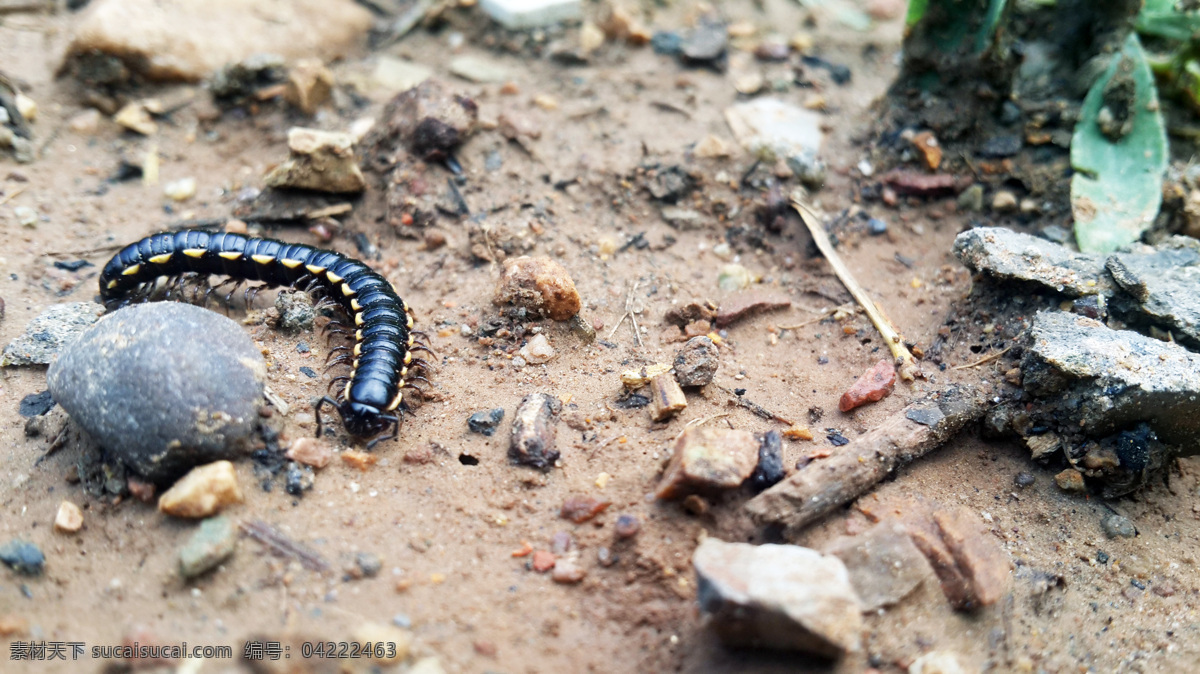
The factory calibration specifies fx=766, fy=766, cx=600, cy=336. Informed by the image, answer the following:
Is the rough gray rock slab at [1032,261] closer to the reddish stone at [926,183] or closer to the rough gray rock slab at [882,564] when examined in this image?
the reddish stone at [926,183]

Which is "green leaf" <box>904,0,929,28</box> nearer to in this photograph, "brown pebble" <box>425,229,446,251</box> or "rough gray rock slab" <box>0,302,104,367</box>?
"brown pebble" <box>425,229,446,251</box>

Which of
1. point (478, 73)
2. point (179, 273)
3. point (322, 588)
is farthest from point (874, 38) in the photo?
point (322, 588)

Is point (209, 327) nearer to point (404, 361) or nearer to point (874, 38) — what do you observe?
point (404, 361)

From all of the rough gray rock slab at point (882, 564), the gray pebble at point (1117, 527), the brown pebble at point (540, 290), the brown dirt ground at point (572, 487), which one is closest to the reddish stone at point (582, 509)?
the brown dirt ground at point (572, 487)

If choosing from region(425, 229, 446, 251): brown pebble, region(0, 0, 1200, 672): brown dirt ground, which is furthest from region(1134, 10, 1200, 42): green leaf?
region(425, 229, 446, 251): brown pebble

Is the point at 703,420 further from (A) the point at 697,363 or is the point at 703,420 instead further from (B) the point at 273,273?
(B) the point at 273,273

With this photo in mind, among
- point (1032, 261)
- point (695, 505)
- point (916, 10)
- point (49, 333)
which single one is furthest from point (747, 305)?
point (49, 333)
